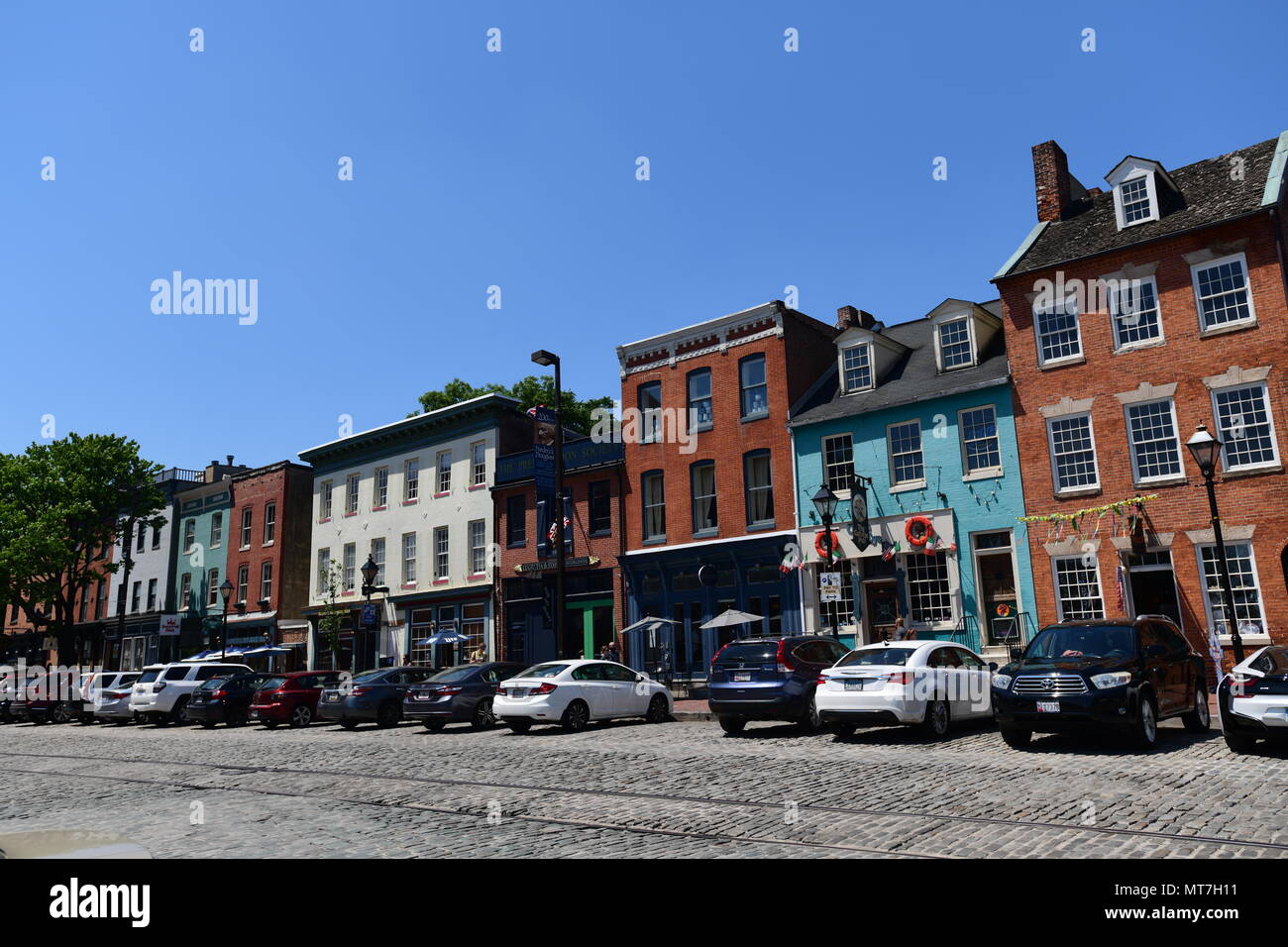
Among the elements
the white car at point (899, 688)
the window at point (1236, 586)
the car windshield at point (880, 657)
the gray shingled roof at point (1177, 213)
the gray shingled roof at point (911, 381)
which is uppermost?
the gray shingled roof at point (1177, 213)

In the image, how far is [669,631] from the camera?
30.3m

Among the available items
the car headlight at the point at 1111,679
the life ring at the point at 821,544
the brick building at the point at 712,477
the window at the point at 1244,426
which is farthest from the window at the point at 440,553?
the car headlight at the point at 1111,679

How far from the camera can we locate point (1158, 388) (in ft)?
72.4

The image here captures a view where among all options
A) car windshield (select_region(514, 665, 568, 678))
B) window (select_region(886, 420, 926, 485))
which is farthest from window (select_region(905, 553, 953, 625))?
car windshield (select_region(514, 665, 568, 678))

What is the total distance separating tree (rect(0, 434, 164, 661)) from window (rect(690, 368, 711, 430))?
3013 cm

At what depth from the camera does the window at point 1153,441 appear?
858 inches

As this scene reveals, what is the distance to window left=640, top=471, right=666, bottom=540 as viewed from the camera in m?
31.4

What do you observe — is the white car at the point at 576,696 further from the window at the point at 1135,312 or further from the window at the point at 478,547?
the window at the point at 478,547

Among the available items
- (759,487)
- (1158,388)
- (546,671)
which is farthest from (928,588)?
(546,671)

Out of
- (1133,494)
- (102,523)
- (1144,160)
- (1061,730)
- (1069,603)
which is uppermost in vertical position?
(1144,160)

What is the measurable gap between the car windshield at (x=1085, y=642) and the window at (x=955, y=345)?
13.5 m

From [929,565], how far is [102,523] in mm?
40679
